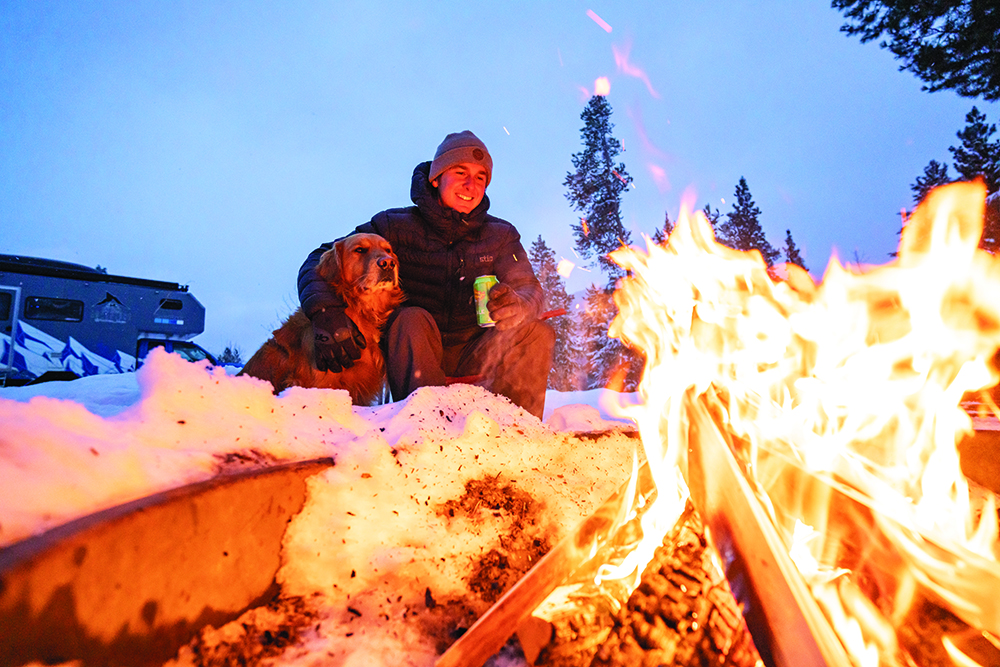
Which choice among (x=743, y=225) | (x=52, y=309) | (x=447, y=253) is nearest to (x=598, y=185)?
(x=743, y=225)

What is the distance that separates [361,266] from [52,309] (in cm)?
975

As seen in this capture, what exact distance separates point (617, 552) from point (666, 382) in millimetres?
675

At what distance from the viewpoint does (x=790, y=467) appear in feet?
5.29

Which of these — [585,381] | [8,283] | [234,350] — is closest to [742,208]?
[585,381]

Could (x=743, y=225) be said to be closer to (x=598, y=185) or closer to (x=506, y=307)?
(x=598, y=185)

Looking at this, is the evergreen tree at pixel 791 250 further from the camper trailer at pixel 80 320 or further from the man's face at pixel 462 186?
the camper trailer at pixel 80 320

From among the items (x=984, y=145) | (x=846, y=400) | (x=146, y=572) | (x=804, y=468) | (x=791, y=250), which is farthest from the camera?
(x=791, y=250)

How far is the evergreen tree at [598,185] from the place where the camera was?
60.2 feet

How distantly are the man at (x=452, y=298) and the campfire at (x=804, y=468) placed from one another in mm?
1101

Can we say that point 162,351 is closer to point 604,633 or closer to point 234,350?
point 604,633

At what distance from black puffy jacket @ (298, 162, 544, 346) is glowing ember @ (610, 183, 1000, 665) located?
1726 millimetres

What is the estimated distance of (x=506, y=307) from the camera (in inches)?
134

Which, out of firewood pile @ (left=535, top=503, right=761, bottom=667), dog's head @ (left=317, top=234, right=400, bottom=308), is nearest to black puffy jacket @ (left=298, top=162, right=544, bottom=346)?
dog's head @ (left=317, top=234, right=400, bottom=308)

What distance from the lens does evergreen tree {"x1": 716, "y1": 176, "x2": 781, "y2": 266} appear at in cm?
1973
